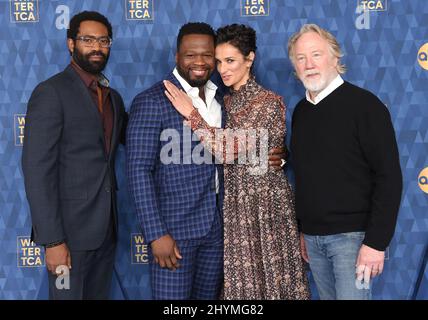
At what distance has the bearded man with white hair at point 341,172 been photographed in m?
1.65

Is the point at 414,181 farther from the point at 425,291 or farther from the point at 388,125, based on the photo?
the point at 388,125

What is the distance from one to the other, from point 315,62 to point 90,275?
3.94 feet

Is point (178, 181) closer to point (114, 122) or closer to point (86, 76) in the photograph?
point (114, 122)

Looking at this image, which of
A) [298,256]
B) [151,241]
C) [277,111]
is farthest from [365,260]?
[151,241]

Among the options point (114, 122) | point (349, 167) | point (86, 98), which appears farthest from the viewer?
point (114, 122)

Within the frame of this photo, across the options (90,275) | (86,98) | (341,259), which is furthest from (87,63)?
(341,259)

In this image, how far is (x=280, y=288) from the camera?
1.86 metres

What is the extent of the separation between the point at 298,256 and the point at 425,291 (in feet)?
2.98

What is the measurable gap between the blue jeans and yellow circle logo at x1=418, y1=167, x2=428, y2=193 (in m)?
0.78

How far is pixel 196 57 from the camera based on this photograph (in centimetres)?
185

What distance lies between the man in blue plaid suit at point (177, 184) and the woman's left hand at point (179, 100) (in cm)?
2

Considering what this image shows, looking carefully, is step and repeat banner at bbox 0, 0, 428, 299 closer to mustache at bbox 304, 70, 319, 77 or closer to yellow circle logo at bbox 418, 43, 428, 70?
yellow circle logo at bbox 418, 43, 428, 70

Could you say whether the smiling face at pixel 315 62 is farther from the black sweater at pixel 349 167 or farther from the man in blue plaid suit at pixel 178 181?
the man in blue plaid suit at pixel 178 181

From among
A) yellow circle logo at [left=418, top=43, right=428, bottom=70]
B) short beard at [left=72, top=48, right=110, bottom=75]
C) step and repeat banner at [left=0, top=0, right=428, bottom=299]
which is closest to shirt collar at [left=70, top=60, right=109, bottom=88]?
short beard at [left=72, top=48, right=110, bottom=75]
